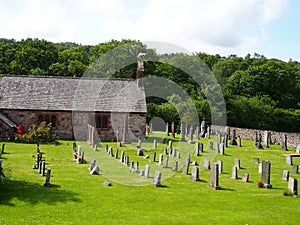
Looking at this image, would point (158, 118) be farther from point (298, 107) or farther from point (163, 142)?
point (298, 107)

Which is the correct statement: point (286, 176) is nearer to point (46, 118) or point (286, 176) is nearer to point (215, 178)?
point (215, 178)

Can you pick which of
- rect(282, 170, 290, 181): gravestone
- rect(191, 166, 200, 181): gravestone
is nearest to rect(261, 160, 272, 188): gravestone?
rect(282, 170, 290, 181): gravestone

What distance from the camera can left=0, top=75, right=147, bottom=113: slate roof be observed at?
3766 centimetres

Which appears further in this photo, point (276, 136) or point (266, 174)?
point (276, 136)

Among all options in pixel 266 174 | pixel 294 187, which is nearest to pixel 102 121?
pixel 266 174

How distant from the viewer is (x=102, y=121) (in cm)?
3766

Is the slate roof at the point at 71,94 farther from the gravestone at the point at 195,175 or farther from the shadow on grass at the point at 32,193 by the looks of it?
the shadow on grass at the point at 32,193

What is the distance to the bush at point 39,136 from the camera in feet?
111

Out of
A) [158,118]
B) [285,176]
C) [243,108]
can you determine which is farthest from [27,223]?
[243,108]

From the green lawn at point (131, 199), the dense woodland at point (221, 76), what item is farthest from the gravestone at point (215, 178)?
the dense woodland at point (221, 76)

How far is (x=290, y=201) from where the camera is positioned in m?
16.5

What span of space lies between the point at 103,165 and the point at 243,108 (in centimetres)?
3556

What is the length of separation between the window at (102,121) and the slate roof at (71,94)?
71 centimetres

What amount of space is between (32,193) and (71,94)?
23.7 metres
